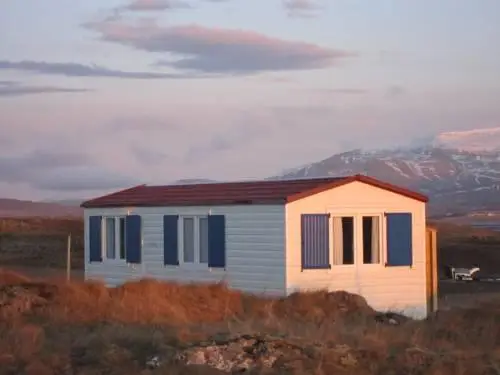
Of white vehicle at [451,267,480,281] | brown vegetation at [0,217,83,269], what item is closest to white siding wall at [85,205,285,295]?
white vehicle at [451,267,480,281]

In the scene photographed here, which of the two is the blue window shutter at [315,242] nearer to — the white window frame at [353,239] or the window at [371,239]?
the white window frame at [353,239]

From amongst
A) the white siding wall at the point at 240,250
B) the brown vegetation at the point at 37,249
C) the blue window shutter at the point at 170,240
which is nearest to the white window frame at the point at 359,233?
the white siding wall at the point at 240,250

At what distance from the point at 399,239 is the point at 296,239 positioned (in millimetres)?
2497

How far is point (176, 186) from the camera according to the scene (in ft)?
88.5

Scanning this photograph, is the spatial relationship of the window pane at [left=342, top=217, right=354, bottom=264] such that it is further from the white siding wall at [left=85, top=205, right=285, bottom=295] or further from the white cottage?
the white siding wall at [left=85, top=205, right=285, bottom=295]

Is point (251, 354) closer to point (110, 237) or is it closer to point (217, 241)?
point (217, 241)

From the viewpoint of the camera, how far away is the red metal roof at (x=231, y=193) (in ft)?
73.0

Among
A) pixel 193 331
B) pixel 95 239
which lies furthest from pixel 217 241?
pixel 193 331

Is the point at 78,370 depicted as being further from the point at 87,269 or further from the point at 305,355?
the point at 87,269

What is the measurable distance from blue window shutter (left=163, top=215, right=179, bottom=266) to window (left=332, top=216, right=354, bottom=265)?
3671 mm

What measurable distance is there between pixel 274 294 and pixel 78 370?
34.1 ft

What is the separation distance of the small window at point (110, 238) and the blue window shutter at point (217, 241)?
354cm

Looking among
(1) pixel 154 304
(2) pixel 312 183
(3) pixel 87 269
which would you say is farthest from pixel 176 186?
(1) pixel 154 304

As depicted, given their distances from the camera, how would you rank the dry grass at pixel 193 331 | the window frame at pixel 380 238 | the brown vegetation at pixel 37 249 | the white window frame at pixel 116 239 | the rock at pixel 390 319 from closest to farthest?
the dry grass at pixel 193 331 → the rock at pixel 390 319 → the window frame at pixel 380 238 → the white window frame at pixel 116 239 → the brown vegetation at pixel 37 249
